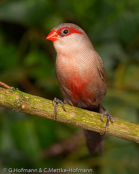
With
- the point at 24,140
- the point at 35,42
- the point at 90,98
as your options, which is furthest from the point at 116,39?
the point at 24,140

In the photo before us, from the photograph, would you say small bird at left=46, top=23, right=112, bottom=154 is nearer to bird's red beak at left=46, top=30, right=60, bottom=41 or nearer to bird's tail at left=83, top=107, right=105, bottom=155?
bird's red beak at left=46, top=30, right=60, bottom=41

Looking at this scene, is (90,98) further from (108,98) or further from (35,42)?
(35,42)

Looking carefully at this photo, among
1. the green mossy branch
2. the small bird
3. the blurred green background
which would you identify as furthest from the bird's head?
the blurred green background

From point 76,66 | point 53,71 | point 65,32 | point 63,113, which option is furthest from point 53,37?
point 53,71

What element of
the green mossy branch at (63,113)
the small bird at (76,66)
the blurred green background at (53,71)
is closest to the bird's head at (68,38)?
the small bird at (76,66)

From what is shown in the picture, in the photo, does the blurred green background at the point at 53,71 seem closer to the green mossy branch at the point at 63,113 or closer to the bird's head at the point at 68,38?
the bird's head at the point at 68,38

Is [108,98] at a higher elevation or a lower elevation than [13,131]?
higher

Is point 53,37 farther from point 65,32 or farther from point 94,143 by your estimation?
point 94,143
